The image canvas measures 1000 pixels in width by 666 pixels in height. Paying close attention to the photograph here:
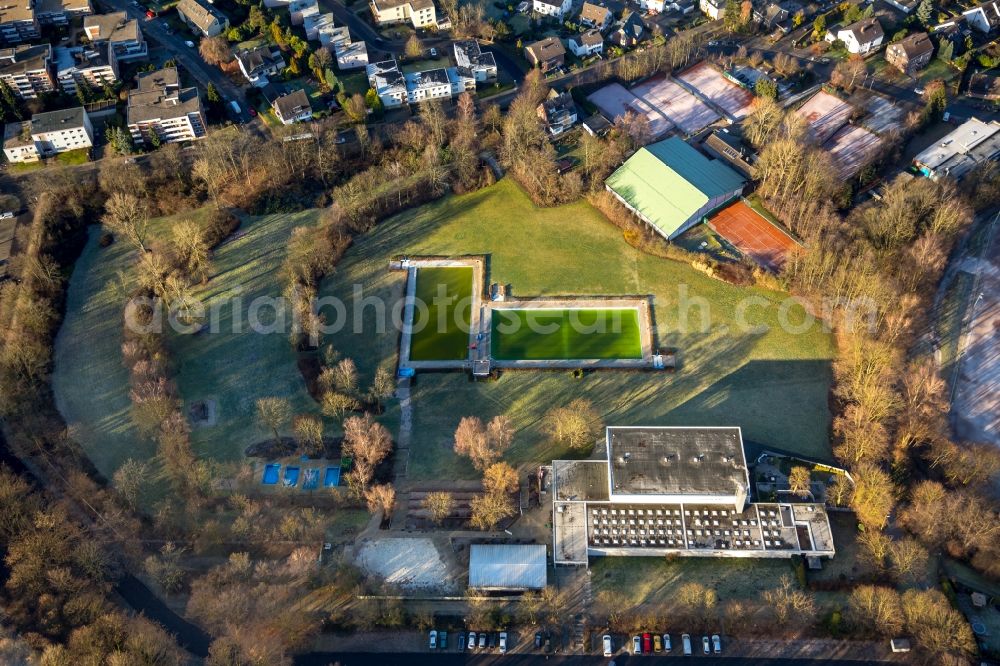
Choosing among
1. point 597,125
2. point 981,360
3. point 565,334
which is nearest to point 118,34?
point 597,125

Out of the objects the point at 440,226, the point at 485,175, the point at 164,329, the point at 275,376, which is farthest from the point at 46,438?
the point at 485,175

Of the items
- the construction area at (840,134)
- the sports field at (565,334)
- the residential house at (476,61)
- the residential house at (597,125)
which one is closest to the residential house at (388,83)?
the residential house at (476,61)

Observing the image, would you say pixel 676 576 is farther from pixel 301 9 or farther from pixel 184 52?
pixel 184 52

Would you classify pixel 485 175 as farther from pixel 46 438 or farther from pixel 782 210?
pixel 46 438

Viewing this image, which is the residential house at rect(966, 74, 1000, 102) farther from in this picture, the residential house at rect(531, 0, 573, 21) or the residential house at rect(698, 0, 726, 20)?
the residential house at rect(531, 0, 573, 21)

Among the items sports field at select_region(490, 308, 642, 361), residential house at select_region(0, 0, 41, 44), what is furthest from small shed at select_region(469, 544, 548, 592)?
residential house at select_region(0, 0, 41, 44)
